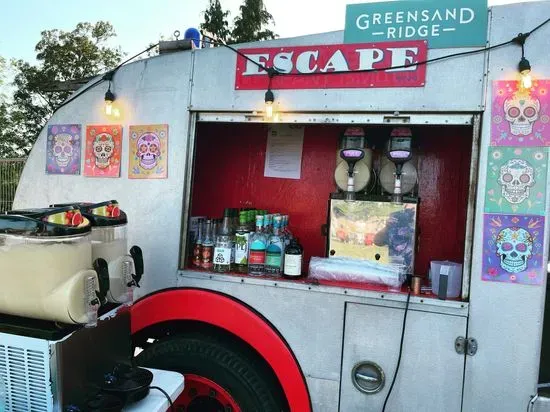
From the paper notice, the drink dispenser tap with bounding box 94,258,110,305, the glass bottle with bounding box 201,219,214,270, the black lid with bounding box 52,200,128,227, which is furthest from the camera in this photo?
the paper notice

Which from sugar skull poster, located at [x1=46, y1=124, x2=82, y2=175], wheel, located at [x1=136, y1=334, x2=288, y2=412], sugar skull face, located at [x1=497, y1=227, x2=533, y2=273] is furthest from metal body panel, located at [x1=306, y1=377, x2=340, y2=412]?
sugar skull poster, located at [x1=46, y1=124, x2=82, y2=175]

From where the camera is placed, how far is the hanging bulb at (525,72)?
1771mm

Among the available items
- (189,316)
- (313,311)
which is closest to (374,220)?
(313,311)

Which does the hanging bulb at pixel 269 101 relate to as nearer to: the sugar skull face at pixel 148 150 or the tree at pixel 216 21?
the sugar skull face at pixel 148 150

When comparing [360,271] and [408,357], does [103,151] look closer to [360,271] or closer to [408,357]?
[360,271]

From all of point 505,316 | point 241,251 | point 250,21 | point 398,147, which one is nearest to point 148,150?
point 241,251

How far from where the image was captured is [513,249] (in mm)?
1832

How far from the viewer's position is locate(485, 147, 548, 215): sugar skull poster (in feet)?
5.94

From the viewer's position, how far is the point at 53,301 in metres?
1.58

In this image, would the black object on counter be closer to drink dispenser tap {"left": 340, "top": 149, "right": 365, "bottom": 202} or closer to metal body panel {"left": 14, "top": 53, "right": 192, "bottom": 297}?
metal body panel {"left": 14, "top": 53, "right": 192, "bottom": 297}

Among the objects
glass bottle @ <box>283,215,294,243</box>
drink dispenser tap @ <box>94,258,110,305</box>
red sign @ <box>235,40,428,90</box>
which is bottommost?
drink dispenser tap @ <box>94,258,110,305</box>

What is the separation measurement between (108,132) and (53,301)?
3.90 ft

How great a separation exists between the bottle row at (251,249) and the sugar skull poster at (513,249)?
913 mm

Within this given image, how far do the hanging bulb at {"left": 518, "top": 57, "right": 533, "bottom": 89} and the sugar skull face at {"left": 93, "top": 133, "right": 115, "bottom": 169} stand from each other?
2128 mm
